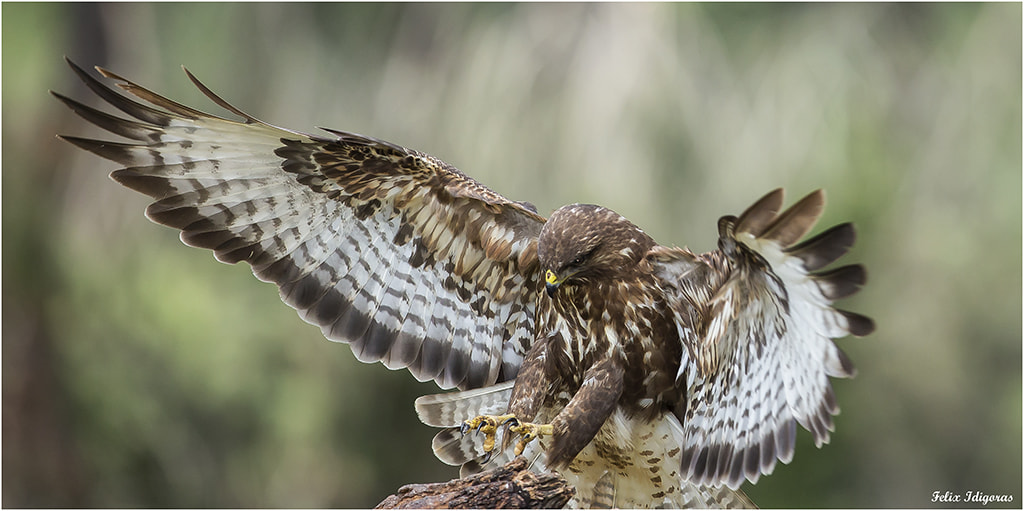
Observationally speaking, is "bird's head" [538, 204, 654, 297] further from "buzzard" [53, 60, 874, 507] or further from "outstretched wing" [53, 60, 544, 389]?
"outstretched wing" [53, 60, 544, 389]

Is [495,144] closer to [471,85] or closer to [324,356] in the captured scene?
[471,85]

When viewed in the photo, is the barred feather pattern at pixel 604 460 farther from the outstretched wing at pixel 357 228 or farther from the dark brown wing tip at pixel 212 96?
the dark brown wing tip at pixel 212 96

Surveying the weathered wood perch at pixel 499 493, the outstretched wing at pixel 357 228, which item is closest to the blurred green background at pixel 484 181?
the outstretched wing at pixel 357 228

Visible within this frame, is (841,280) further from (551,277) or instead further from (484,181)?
(484,181)

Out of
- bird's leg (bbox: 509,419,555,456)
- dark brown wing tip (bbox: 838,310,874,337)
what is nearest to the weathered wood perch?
bird's leg (bbox: 509,419,555,456)

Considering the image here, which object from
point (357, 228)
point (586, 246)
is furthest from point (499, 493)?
point (357, 228)

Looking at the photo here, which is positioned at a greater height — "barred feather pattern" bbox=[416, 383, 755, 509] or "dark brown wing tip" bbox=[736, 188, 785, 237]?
"dark brown wing tip" bbox=[736, 188, 785, 237]

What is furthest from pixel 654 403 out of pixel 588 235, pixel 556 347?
pixel 588 235
